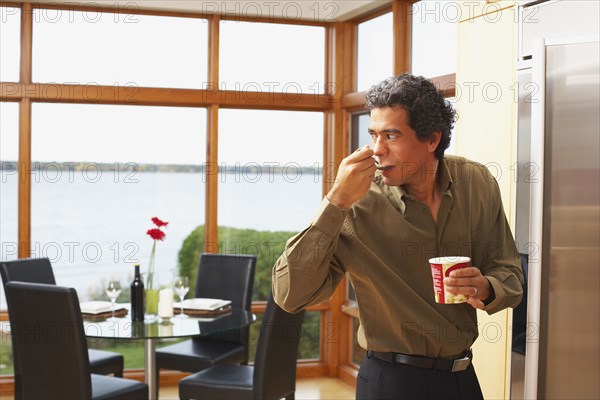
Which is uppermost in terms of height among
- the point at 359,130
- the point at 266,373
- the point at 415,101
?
the point at 359,130

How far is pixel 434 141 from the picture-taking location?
1.98 meters

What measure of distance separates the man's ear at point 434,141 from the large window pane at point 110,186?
134 inches

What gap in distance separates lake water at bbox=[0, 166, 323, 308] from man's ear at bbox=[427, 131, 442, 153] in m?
3.40

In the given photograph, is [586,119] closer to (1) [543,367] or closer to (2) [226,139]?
(1) [543,367]

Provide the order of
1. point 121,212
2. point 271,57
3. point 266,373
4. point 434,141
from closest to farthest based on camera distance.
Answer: point 434,141 → point 266,373 → point 121,212 → point 271,57

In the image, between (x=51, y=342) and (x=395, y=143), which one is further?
(x=51, y=342)

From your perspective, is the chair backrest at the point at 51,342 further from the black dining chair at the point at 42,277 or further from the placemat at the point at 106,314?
the black dining chair at the point at 42,277

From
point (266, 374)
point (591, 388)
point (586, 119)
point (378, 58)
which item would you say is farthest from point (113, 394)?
point (378, 58)

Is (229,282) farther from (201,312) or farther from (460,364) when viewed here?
(460,364)

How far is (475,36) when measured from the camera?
3.19 m

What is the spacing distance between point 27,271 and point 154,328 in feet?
3.31

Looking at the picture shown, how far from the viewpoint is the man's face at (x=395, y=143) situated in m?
1.87

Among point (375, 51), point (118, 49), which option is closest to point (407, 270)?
point (375, 51)

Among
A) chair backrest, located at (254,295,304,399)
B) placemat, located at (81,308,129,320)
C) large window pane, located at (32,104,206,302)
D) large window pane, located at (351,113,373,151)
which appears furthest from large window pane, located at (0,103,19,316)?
large window pane, located at (351,113,373,151)
